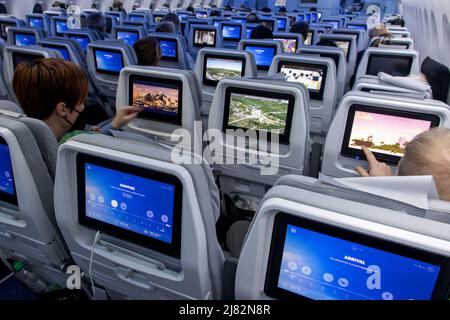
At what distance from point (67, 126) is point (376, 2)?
94.2 ft

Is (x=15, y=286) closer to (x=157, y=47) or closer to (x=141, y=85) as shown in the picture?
(x=141, y=85)

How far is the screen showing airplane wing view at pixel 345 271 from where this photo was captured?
3.03ft

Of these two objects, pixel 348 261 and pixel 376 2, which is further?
pixel 376 2

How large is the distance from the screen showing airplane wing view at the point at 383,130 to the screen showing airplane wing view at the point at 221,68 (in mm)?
1985

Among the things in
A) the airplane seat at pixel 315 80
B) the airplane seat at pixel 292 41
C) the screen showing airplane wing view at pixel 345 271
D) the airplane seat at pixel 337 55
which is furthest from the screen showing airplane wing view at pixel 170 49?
the screen showing airplane wing view at pixel 345 271

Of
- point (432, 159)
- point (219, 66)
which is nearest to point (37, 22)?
point (219, 66)

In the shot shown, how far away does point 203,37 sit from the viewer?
790 cm

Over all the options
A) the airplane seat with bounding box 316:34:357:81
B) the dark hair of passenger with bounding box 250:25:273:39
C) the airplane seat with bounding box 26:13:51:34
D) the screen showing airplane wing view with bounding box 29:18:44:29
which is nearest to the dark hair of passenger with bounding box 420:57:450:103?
the airplane seat with bounding box 316:34:357:81

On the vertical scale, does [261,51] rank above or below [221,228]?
above

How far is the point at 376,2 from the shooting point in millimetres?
25969

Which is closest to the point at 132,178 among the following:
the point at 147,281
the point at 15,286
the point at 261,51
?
the point at 147,281

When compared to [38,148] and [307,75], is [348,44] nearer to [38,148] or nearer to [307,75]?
[307,75]

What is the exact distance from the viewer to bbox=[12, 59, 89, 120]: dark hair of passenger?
6.31ft

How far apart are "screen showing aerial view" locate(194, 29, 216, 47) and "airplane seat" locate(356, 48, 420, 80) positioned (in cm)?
436
